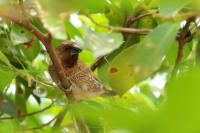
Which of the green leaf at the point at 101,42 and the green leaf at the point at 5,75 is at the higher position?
the green leaf at the point at 5,75

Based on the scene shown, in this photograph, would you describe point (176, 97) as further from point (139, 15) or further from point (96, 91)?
point (96, 91)

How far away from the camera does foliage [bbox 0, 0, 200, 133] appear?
26cm

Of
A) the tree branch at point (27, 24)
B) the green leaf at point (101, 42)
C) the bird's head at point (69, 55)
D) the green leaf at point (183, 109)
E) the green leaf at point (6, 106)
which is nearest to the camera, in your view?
the green leaf at point (183, 109)

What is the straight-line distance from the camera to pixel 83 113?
0.33 meters

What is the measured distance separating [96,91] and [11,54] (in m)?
0.60

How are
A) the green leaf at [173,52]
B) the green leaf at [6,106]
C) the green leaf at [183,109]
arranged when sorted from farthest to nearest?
the green leaf at [6,106]
the green leaf at [173,52]
the green leaf at [183,109]

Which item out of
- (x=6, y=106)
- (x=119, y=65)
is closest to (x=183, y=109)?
(x=119, y=65)

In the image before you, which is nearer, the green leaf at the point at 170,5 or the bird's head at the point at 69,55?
the green leaf at the point at 170,5

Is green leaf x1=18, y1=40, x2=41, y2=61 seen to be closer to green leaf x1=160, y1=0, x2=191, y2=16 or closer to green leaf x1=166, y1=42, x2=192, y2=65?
green leaf x1=166, y1=42, x2=192, y2=65

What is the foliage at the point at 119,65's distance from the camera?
0.26 metres

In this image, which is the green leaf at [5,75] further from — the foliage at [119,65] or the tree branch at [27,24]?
the tree branch at [27,24]

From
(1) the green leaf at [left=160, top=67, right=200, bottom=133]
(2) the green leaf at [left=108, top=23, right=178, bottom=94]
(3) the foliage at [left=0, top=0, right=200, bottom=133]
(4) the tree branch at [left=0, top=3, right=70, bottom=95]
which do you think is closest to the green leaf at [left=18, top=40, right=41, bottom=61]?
(3) the foliage at [left=0, top=0, right=200, bottom=133]

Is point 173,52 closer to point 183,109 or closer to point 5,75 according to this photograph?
point 5,75

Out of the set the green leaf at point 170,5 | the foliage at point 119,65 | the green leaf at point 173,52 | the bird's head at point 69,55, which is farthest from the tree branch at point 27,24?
the bird's head at point 69,55
